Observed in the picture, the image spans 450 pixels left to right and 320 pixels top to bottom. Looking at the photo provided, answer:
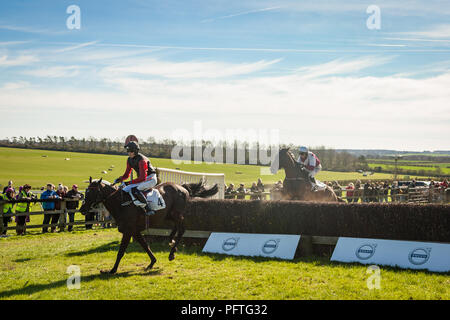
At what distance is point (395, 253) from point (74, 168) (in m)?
68.2

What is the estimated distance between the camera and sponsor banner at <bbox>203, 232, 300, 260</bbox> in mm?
9531

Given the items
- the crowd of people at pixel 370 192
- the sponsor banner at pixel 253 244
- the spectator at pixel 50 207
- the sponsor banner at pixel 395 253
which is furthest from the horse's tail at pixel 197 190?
the crowd of people at pixel 370 192

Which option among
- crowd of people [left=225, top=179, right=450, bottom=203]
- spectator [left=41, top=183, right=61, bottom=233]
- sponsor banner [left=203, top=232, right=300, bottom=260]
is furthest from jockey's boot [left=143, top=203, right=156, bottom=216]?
crowd of people [left=225, top=179, right=450, bottom=203]

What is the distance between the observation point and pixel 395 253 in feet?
28.4

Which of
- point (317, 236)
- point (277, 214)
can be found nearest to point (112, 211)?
point (277, 214)

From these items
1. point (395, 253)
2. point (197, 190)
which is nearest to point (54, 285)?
point (197, 190)

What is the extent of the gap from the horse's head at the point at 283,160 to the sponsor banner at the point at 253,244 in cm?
268

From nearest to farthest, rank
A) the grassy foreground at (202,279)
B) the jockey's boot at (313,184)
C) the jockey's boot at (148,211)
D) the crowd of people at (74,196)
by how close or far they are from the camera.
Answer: the grassy foreground at (202,279) < the jockey's boot at (148,211) < the jockey's boot at (313,184) < the crowd of people at (74,196)

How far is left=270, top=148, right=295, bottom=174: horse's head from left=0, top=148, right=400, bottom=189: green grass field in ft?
142

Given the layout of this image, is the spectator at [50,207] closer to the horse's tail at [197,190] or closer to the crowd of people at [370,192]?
the horse's tail at [197,190]

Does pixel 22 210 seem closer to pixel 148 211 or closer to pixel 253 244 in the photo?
pixel 148 211

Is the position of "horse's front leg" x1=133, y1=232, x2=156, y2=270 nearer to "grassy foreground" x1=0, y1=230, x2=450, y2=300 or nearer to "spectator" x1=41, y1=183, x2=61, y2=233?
"grassy foreground" x1=0, y1=230, x2=450, y2=300

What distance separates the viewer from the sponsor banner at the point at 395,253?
8180mm

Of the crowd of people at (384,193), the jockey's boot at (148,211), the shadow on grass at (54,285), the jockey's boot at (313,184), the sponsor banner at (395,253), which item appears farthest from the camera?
the crowd of people at (384,193)
